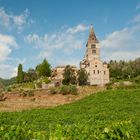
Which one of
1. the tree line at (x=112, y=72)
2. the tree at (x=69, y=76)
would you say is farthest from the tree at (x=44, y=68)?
the tree at (x=69, y=76)

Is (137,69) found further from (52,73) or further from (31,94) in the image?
(31,94)

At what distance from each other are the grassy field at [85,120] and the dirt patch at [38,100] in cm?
478

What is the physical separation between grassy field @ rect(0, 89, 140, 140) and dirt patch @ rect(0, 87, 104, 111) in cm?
478

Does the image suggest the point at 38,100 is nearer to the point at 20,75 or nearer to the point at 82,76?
the point at 82,76

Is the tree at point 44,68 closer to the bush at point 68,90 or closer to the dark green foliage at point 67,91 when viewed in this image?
the dark green foliage at point 67,91

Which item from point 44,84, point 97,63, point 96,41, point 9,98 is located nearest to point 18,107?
point 9,98

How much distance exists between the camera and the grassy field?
7590mm

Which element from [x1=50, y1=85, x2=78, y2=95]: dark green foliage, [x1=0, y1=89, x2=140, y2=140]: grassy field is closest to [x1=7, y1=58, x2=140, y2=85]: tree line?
[x1=50, y1=85, x2=78, y2=95]: dark green foliage

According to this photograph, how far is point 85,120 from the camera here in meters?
25.7

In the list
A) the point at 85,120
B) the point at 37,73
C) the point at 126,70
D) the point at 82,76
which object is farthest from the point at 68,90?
the point at 37,73

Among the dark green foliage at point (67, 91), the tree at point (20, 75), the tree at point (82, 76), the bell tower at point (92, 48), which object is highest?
the bell tower at point (92, 48)

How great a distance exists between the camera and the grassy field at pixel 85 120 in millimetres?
7590

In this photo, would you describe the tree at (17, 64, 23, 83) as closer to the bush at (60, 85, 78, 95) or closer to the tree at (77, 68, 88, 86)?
the tree at (77, 68, 88, 86)

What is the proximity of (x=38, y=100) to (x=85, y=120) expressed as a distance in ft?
77.7
